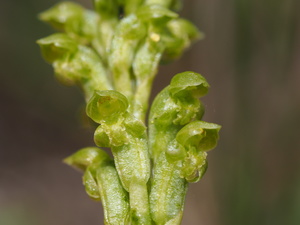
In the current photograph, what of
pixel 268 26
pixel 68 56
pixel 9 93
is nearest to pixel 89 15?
pixel 68 56

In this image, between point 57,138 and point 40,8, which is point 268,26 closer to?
point 40,8

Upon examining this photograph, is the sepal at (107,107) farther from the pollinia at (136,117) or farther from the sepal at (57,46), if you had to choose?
the sepal at (57,46)

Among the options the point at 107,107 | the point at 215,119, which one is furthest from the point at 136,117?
the point at 215,119

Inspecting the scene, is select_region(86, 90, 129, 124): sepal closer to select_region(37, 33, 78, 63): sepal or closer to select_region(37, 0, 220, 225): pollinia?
select_region(37, 0, 220, 225): pollinia

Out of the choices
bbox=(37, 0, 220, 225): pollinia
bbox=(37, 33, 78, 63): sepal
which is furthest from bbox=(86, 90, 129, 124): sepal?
bbox=(37, 33, 78, 63): sepal

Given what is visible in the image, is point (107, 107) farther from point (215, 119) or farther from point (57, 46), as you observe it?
point (215, 119)
